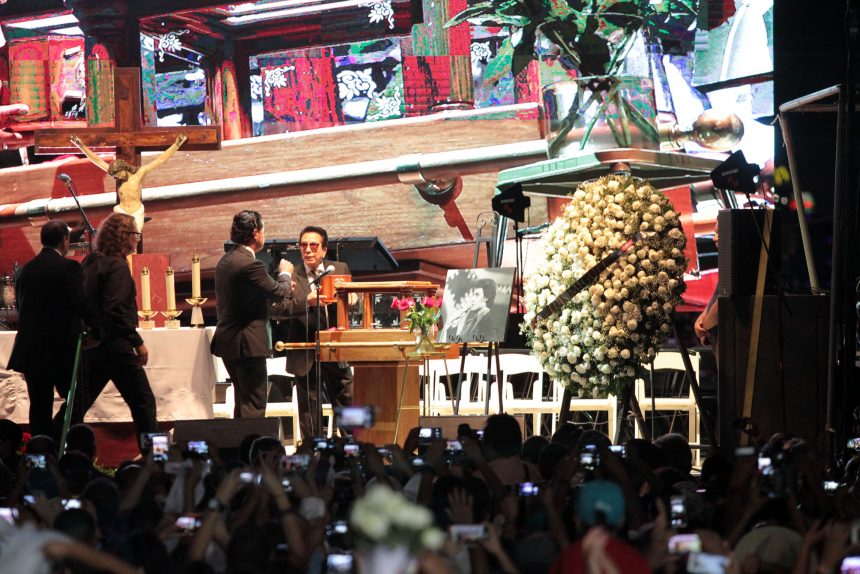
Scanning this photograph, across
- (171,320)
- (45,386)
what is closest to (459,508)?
(45,386)

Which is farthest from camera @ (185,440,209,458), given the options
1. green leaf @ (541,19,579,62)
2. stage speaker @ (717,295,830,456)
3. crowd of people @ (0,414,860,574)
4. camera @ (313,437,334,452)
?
green leaf @ (541,19,579,62)

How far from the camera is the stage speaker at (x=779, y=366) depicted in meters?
4.83

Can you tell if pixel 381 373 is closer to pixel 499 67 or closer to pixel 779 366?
pixel 779 366

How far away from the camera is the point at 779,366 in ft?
15.8

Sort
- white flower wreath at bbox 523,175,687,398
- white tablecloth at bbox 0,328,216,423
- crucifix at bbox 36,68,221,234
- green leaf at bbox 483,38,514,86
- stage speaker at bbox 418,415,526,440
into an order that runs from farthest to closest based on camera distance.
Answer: green leaf at bbox 483,38,514,86, crucifix at bbox 36,68,221,234, white tablecloth at bbox 0,328,216,423, white flower wreath at bbox 523,175,687,398, stage speaker at bbox 418,415,526,440

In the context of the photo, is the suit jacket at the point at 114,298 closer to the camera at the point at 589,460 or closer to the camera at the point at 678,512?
the camera at the point at 589,460

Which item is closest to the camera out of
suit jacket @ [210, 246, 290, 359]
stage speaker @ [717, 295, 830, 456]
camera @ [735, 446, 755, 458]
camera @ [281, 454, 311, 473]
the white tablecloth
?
camera @ [735, 446, 755, 458]

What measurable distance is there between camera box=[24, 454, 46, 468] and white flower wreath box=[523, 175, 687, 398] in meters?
2.33

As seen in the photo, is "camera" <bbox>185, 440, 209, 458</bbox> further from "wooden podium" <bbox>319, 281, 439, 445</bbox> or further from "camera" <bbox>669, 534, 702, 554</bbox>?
"wooden podium" <bbox>319, 281, 439, 445</bbox>

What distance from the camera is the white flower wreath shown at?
5027 mm

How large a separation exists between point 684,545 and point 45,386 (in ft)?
13.1

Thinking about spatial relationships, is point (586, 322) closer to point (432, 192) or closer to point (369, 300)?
point (369, 300)

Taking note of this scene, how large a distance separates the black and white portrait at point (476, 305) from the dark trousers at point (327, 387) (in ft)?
3.97

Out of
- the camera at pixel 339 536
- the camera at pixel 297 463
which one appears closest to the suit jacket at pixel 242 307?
the camera at pixel 297 463
